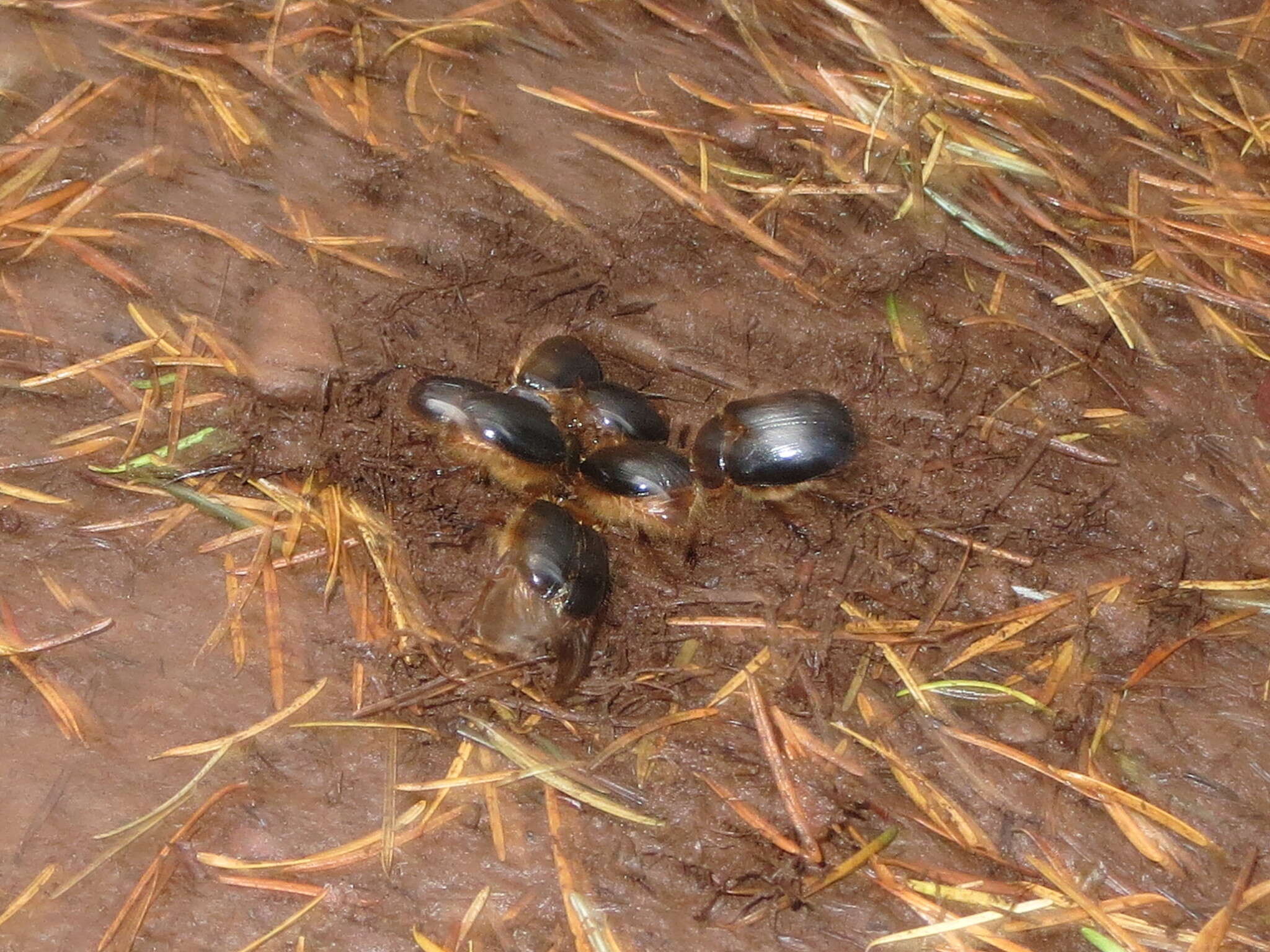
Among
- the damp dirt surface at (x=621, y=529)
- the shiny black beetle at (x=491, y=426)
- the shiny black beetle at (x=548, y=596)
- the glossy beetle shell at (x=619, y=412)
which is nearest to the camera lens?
the damp dirt surface at (x=621, y=529)

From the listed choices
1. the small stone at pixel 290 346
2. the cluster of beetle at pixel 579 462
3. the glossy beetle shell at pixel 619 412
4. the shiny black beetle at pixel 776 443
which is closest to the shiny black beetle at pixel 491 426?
the cluster of beetle at pixel 579 462

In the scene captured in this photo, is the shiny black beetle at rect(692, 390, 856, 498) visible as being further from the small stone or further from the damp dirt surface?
the small stone

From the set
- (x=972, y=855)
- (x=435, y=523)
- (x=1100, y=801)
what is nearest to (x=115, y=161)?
(x=435, y=523)

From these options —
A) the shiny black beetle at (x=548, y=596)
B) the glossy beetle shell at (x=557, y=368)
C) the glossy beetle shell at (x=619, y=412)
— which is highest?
the glossy beetle shell at (x=557, y=368)

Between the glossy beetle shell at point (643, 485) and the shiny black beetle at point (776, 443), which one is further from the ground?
the shiny black beetle at point (776, 443)

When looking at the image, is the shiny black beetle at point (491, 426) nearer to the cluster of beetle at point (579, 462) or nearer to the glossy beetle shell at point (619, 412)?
the cluster of beetle at point (579, 462)

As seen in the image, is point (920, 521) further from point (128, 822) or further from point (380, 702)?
point (128, 822)
